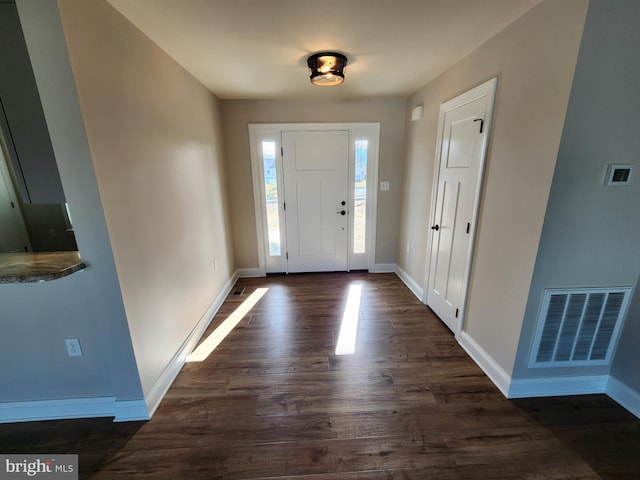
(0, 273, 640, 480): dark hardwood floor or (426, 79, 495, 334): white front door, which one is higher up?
(426, 79, 495, 334): white front door

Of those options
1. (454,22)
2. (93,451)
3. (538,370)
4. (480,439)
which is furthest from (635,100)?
(93,451)

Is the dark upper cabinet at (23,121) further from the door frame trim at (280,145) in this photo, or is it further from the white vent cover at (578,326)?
the white vent cover at (578,326)

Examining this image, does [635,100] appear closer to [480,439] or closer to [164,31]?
[480,439]

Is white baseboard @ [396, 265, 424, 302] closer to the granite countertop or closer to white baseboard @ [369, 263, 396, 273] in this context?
white baseboard @ [369, 263, 396, 273]

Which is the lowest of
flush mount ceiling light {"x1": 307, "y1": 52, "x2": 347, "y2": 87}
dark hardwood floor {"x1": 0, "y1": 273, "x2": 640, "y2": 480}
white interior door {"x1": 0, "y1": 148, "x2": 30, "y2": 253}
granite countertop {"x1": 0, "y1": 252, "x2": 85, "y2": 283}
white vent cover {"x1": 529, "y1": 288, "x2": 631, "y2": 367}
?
dark hardwood floor {"x1": 0, "y1": 273, "x2": 640, "y2": 480}

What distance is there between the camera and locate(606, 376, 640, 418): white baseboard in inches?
60.0

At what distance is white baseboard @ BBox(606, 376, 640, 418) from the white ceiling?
2.33 m

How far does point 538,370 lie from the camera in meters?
1.65

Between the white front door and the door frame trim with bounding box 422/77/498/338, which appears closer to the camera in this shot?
the door frame trim with bounding box 422/77/498/338

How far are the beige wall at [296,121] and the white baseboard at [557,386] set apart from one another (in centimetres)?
226

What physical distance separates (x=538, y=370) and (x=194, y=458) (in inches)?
84.0

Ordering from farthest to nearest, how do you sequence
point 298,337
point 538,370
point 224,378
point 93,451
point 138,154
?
point 298,337, point 224,378, point 538,370, point 138,154, point 93,451

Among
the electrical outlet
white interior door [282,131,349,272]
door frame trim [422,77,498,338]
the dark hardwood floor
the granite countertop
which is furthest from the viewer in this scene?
white interior door [282,131,349,272]

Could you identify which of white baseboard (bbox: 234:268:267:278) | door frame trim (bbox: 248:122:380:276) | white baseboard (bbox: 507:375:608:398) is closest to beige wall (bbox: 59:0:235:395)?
door frame trim (bbox: 248:122:380:276)
